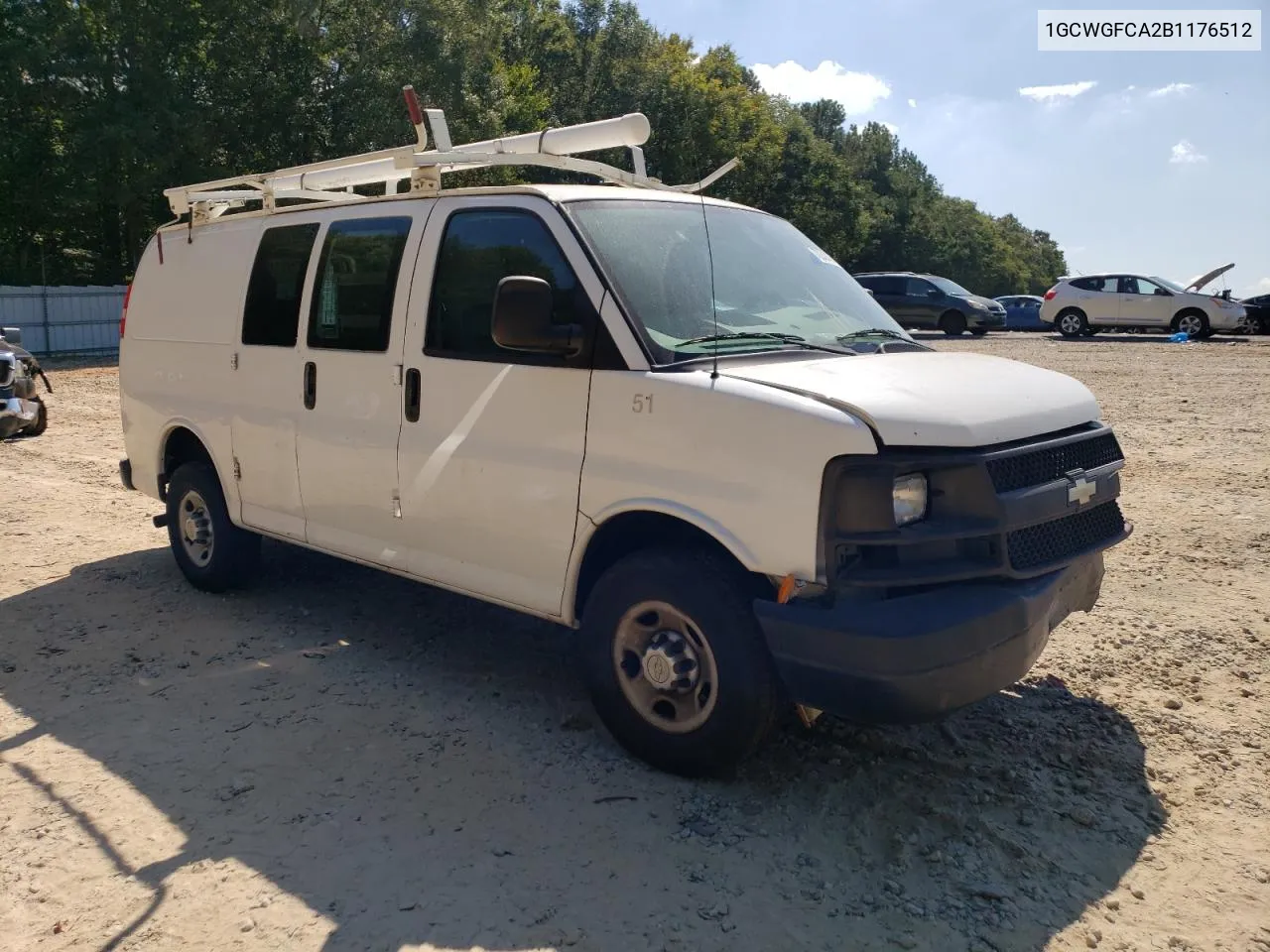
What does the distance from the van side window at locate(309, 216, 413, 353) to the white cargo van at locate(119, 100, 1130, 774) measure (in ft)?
0.05

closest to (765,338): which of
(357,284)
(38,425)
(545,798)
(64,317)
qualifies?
(545,798)

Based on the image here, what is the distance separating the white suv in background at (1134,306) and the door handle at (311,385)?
24635 mm

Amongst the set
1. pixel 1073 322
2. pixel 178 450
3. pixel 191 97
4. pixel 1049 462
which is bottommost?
pixel 178 450

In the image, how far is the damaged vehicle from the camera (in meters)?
10.7

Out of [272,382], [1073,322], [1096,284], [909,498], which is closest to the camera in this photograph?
[909,498]

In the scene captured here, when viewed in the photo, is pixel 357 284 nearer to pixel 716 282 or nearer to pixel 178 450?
pixel 716 282

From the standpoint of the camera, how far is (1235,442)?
1038 cm

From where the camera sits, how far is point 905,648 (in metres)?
3.32

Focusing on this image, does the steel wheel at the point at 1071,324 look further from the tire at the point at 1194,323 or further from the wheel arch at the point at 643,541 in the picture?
the wheel arch at the point at 643,541

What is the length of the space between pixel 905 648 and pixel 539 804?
4.71 feet

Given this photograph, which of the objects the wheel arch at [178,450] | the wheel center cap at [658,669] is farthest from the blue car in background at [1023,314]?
the wheel center cap at [658,669]

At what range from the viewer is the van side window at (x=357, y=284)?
4.88 m

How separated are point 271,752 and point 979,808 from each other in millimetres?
2689

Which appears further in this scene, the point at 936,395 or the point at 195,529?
the point at 195,529
